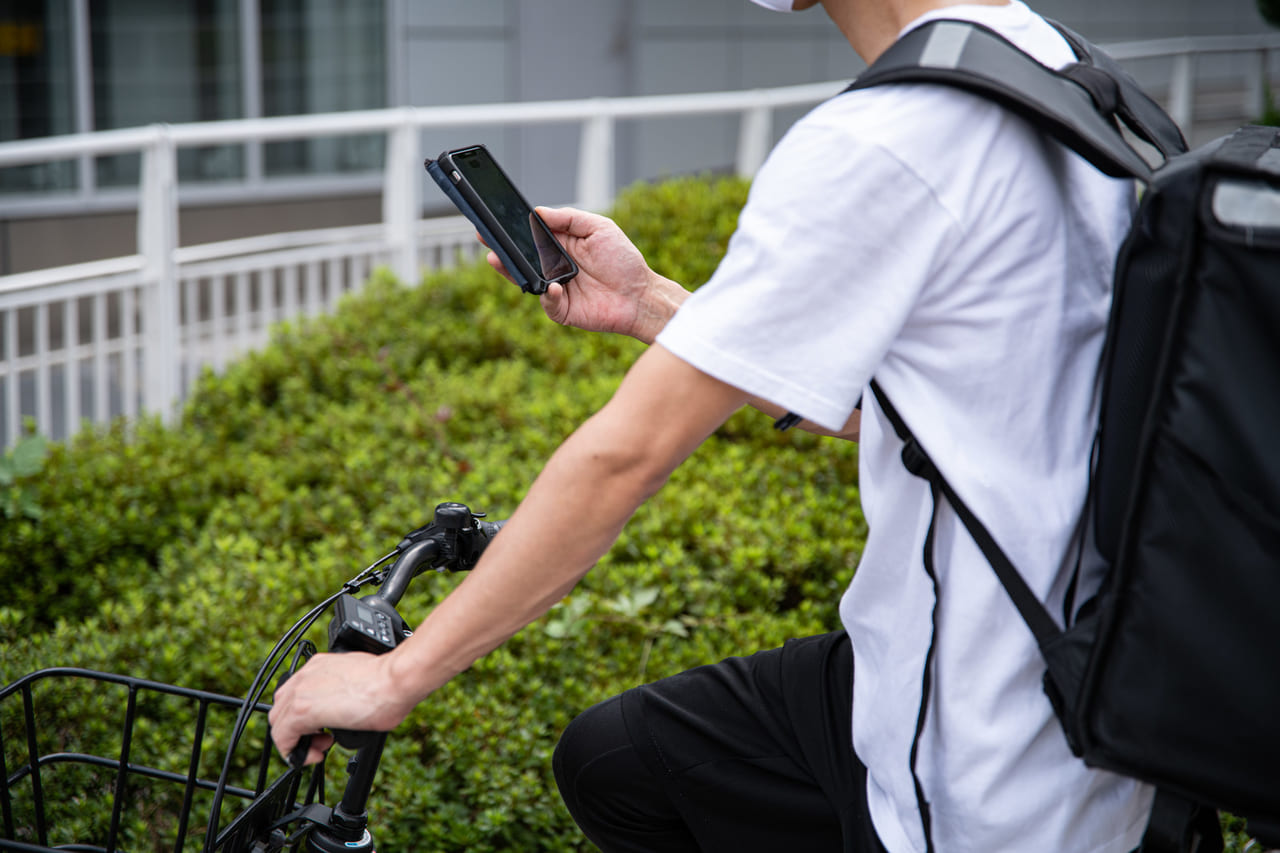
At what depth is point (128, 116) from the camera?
941cm

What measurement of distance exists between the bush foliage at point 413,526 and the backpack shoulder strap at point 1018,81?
6.11 ft

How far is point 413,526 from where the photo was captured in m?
3.44

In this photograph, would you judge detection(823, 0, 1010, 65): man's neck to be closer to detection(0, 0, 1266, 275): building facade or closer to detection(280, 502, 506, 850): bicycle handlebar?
detection(280, 502, 506, 850): bicycle handlebar

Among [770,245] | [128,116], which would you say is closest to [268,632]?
[770,245]

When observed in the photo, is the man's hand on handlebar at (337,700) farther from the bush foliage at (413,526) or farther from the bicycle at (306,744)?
the bush foliage at (413,526)

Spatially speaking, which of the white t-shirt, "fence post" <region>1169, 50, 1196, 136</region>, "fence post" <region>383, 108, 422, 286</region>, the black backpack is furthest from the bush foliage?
"fence post" <region>1169, 50, 1196, 136</region>

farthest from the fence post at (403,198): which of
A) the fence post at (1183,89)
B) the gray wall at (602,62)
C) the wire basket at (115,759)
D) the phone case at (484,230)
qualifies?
the fence post at (1183,89)

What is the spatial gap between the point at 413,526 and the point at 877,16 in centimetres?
247

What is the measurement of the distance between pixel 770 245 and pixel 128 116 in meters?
9.69

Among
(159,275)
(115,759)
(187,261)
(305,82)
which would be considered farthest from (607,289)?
(305,82)

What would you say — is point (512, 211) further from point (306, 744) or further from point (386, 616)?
point (306, 744)

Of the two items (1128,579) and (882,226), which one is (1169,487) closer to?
(1128,579)

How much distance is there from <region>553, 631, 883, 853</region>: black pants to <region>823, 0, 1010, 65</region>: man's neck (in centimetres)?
83

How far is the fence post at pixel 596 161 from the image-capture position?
632cm
